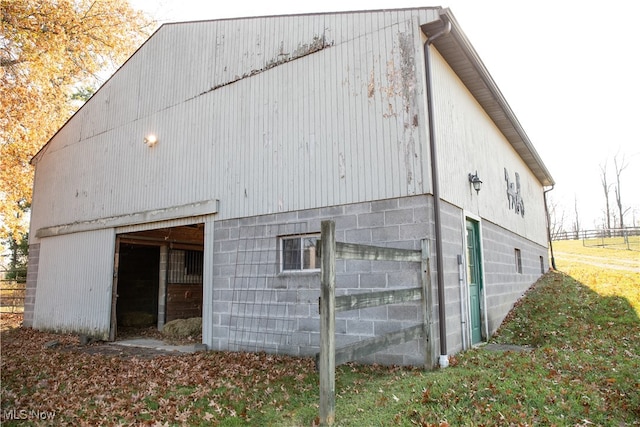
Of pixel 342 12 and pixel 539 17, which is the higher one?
pixel 539 17

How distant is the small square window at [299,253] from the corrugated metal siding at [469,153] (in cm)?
241

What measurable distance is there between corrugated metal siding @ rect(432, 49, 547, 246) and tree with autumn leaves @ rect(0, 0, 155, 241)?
1320cm

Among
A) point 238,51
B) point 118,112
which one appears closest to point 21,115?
point 118,112

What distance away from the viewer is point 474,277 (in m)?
8.26

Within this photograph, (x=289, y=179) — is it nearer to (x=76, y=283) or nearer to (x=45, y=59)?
(x=76, y=283)

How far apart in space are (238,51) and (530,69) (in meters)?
13.7

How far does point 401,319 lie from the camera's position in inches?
243

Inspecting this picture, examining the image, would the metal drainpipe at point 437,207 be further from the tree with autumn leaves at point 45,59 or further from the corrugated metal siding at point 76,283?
the tree with autumn leaves at point 45,59

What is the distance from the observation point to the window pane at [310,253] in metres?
7.36

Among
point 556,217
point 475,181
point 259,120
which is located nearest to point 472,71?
point 475,181

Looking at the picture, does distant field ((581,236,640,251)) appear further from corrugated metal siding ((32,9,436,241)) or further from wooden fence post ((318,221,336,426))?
wooden fence post ((318,221,336,426))

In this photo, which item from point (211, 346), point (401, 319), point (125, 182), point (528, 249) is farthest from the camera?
point (528, 249)

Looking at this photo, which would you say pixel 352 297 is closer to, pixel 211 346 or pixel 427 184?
pixel 427 184

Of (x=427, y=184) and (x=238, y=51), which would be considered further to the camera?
(x=238, y=51)
